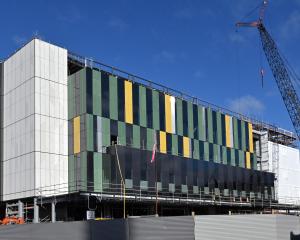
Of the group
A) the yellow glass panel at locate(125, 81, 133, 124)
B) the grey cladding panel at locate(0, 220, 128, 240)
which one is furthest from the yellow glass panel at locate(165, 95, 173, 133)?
the grey cladding panel at locate(0, 220, 128, 240)

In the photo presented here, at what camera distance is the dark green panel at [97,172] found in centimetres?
5748

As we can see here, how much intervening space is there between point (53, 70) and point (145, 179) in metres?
18.1

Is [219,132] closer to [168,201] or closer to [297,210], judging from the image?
[168,201]

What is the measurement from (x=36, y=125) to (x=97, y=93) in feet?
28.2

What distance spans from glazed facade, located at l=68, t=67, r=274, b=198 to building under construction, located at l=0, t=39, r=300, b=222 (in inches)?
5.3

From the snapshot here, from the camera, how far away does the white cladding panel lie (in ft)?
309

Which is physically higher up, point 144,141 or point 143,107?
point 143,107

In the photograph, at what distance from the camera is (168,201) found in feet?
206

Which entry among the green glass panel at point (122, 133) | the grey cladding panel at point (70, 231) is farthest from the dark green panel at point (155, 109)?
the grey cladding panel at point (70, 231)

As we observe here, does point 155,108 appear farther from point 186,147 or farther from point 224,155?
point 224,155

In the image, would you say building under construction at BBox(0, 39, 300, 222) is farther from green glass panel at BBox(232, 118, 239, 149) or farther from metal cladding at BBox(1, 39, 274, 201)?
green glass panel at BBox(232, 118, 239, 149)

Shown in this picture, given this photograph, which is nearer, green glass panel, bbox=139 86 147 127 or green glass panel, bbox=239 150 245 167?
green glass panel, bbox=139 86 147 127

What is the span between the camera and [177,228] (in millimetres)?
28562

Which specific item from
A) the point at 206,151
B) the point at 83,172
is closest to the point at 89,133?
the point at 83,172
